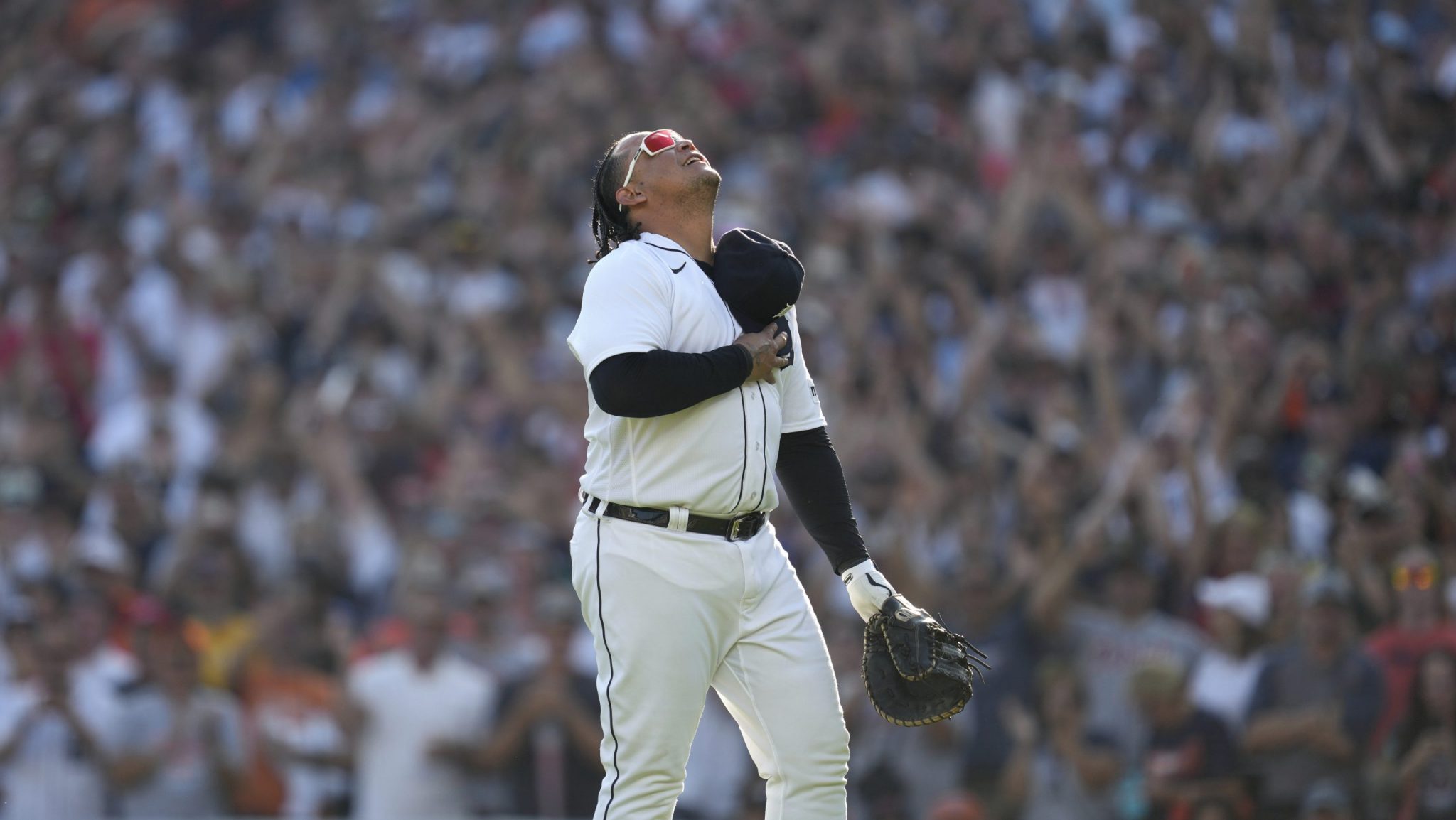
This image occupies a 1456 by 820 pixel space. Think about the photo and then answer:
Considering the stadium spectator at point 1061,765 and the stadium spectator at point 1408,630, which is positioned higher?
the stadium spectator at point 1408,630

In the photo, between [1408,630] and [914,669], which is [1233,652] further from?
[914,669]

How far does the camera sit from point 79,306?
11188 mm

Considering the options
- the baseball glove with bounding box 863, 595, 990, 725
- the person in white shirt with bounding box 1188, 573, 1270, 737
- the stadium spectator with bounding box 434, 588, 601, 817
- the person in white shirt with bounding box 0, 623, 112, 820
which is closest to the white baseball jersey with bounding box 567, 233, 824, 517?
the baseball glove with bounding box 863, 595, 990, 725

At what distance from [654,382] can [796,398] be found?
65 cm

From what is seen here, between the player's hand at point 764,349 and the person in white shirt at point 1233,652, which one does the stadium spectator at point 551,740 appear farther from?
the player's hand at point 764,349

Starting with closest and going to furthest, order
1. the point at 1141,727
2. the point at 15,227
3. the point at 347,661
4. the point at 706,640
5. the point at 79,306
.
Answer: the point at 706,640 → the point at 1141,727 → the point at 347,661 → the point at 79,306 → the point at 15,227

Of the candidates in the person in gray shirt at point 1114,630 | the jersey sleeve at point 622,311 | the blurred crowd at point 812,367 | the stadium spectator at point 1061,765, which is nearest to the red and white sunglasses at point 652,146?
the jersey sleeve at point 622,311

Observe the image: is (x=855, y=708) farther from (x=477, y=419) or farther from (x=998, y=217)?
(x=998, y=217)

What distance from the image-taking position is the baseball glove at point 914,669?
4.09 metres

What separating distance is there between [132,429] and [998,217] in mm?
5501

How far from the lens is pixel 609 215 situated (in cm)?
438

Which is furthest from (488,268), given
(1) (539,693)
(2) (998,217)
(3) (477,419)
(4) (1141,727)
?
(4) (1141,727)

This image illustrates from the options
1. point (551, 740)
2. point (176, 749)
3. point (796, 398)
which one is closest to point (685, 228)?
point (796, 398)

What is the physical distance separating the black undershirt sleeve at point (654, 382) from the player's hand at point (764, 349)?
143 mm
